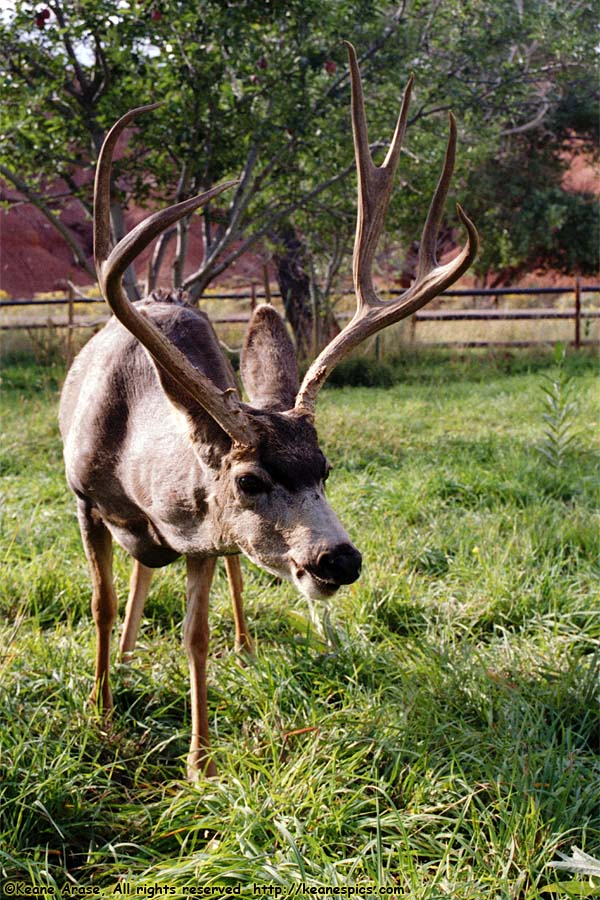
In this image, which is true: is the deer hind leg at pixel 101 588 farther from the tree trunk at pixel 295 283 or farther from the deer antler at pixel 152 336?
the tree trunk at pixel 295 283

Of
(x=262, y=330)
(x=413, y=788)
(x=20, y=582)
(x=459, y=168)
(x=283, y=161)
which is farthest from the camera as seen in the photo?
(x=459, y=168)

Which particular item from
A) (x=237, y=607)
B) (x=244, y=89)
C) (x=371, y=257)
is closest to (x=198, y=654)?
(x=237, y=607)

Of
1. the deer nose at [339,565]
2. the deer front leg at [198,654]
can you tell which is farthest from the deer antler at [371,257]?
the deer front leg at [198,654]

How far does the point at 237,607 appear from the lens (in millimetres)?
3178

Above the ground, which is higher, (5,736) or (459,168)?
(459,168)

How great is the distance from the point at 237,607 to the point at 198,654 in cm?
59

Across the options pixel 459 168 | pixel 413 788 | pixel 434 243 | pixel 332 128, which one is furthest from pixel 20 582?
pixel 459 168

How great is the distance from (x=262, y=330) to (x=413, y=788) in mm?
1472

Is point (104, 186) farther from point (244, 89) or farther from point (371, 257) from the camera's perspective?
point (244, 89)

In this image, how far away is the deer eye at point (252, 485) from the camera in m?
1.99

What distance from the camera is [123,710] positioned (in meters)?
2.78

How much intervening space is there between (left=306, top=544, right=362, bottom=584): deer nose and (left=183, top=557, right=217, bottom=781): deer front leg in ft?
2.86

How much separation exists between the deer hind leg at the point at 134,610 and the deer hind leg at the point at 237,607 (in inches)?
13.8

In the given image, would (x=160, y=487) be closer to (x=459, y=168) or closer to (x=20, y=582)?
(x=20, y=582)
